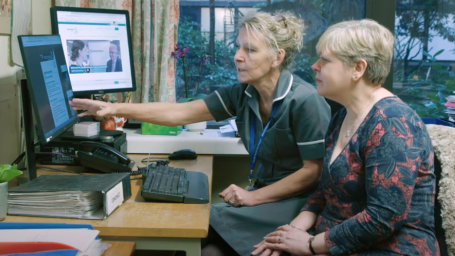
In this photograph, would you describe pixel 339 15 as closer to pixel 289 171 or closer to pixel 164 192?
pixel 289 171

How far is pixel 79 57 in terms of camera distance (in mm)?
2115

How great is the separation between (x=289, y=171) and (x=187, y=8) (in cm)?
147

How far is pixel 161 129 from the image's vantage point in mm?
2373

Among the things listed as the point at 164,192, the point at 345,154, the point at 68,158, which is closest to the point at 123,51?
the point at 68,158

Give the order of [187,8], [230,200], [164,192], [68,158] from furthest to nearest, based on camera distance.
→ [187,8], [68,158], [230,200], [164,192]

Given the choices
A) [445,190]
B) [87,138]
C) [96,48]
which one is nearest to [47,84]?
[87,138]

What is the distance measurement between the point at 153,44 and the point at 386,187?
1697 millimetres

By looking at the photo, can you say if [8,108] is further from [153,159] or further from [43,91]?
[153,159]

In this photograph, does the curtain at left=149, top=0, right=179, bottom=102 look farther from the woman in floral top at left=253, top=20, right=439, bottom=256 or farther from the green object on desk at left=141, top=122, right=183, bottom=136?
the woman in floral top at left=253, top=20, right=439, bottom=256

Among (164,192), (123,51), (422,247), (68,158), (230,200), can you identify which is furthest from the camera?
(123,51)

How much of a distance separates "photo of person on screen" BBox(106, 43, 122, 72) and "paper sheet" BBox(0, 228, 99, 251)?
3.88ft

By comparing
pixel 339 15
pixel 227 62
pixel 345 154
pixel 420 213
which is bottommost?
pixel 420 213

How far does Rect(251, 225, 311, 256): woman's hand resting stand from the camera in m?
1.44

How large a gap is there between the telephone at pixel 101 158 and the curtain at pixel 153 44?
30.8 inches
